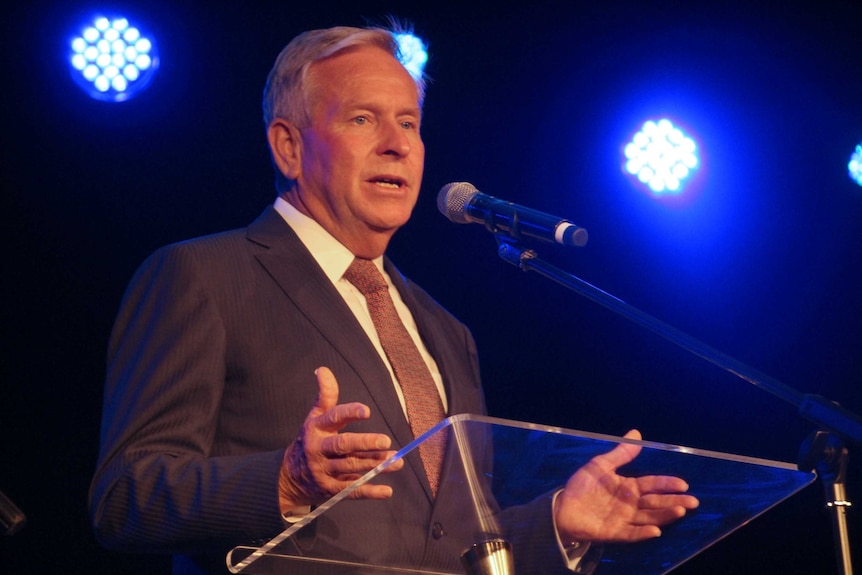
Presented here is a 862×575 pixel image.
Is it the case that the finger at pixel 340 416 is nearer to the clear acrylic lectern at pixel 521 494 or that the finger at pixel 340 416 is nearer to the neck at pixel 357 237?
the clear acrylic lectern at pixel 521 494

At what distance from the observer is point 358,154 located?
8.50ft

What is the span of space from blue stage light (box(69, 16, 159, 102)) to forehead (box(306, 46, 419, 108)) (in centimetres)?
130

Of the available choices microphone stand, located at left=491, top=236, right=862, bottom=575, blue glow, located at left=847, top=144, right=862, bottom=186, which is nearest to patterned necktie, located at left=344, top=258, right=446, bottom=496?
microphone stand, located at left=491, top=236, right=862, bottom=575

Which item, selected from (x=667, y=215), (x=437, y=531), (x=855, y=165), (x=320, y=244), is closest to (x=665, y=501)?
(x=437, y=531)

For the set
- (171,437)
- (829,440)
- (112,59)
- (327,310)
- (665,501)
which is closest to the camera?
(665,501)

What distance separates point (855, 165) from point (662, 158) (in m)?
0.87

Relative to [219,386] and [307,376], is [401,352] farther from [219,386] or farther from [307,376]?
[219,386]

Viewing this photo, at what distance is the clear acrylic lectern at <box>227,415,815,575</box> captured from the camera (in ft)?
4.11

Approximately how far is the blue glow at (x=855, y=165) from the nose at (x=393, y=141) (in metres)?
2.58

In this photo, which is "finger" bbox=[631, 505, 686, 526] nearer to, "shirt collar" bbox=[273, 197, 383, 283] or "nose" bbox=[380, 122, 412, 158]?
"shirt collar" bbox=[273, 197, 383, 283]

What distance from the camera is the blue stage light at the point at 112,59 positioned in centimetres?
362

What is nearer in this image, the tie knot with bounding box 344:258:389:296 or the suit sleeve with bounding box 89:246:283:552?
the suit sleeve with bounding box 89:246:283:552

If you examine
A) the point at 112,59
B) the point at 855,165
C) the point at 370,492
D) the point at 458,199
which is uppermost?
the point at 855,165

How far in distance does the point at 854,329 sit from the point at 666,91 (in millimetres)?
1384
